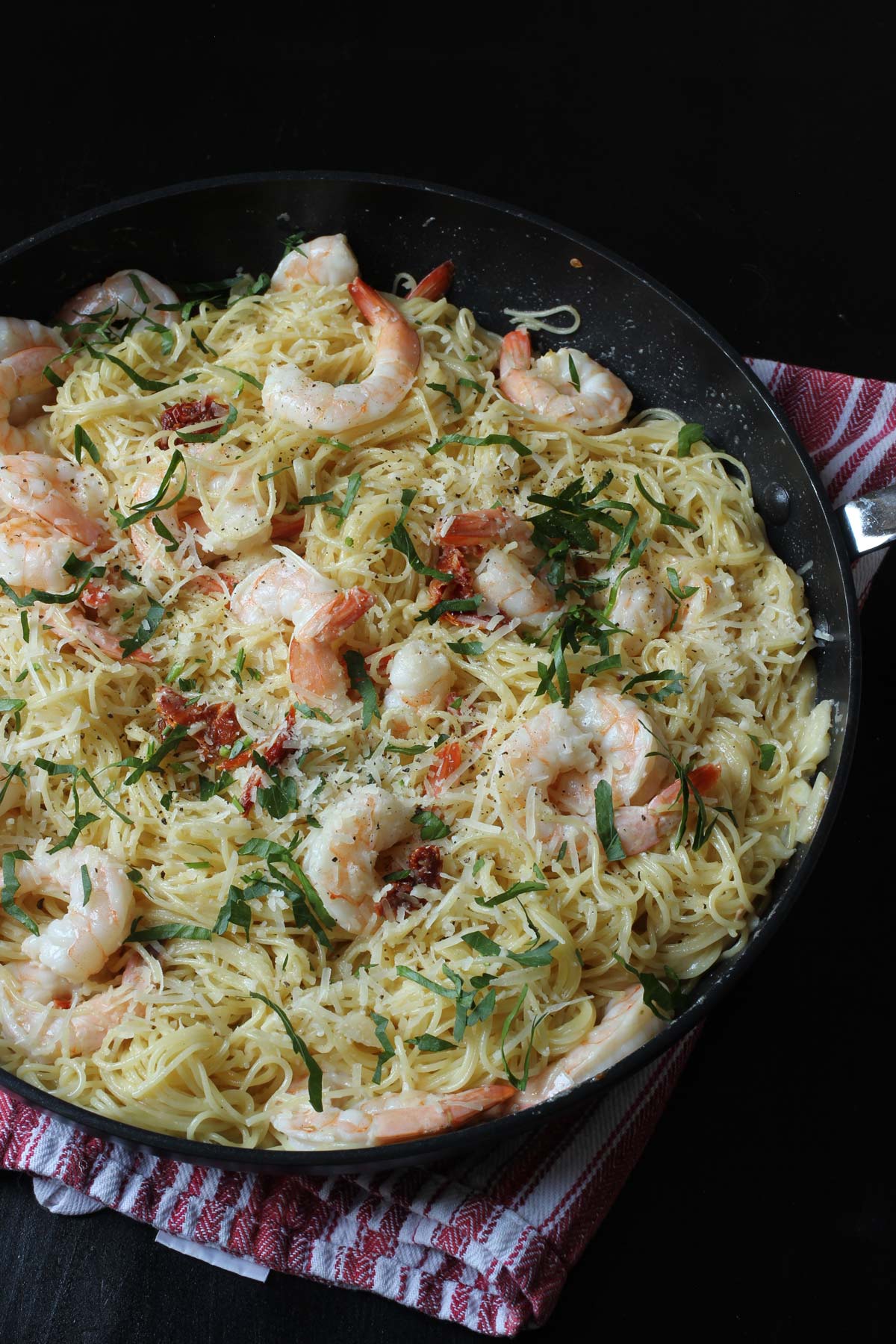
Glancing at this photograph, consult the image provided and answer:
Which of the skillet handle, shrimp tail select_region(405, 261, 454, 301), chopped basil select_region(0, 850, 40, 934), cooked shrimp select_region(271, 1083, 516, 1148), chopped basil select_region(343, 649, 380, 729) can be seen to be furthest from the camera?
shrimp tail select_region(405, 261, 454, 301)

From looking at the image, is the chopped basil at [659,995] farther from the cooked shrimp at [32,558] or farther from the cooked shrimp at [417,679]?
the cooked shrimp at [32,558]

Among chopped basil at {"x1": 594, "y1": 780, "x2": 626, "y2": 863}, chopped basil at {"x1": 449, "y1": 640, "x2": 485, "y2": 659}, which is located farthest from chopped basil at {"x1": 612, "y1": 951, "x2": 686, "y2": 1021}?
chopped basil at {"x1": 449, "y1": 640, "x2": 485, "y2": 659}

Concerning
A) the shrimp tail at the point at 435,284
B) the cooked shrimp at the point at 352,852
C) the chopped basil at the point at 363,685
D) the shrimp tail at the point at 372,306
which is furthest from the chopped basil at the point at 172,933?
the shrimp tail at the point at 435,284

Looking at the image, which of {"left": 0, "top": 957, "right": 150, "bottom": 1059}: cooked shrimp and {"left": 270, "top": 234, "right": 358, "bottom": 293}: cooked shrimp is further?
{"left": 270, "top": 234, "right": 358, "bottom": 293}: cooked shrimp

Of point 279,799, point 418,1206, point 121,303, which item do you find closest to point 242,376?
point 121,303

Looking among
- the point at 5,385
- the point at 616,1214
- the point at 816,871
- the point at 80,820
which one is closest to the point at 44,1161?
the point at 80,820

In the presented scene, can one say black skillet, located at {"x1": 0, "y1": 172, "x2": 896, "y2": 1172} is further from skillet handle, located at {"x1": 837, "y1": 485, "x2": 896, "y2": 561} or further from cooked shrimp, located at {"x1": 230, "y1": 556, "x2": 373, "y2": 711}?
cooked shrimp, located at {"x1": 230, "y1": 556, "x2": 373, "y2": 711}

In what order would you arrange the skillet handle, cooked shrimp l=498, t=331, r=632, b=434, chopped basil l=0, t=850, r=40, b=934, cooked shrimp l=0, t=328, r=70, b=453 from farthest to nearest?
cooked shrimp l=498, t=331, r=632, b=434 → cooked shrimp l=0, t=328, r=70, b=453 → the skillet handle → chopped basil l=0, t=850, r=40, b=934
